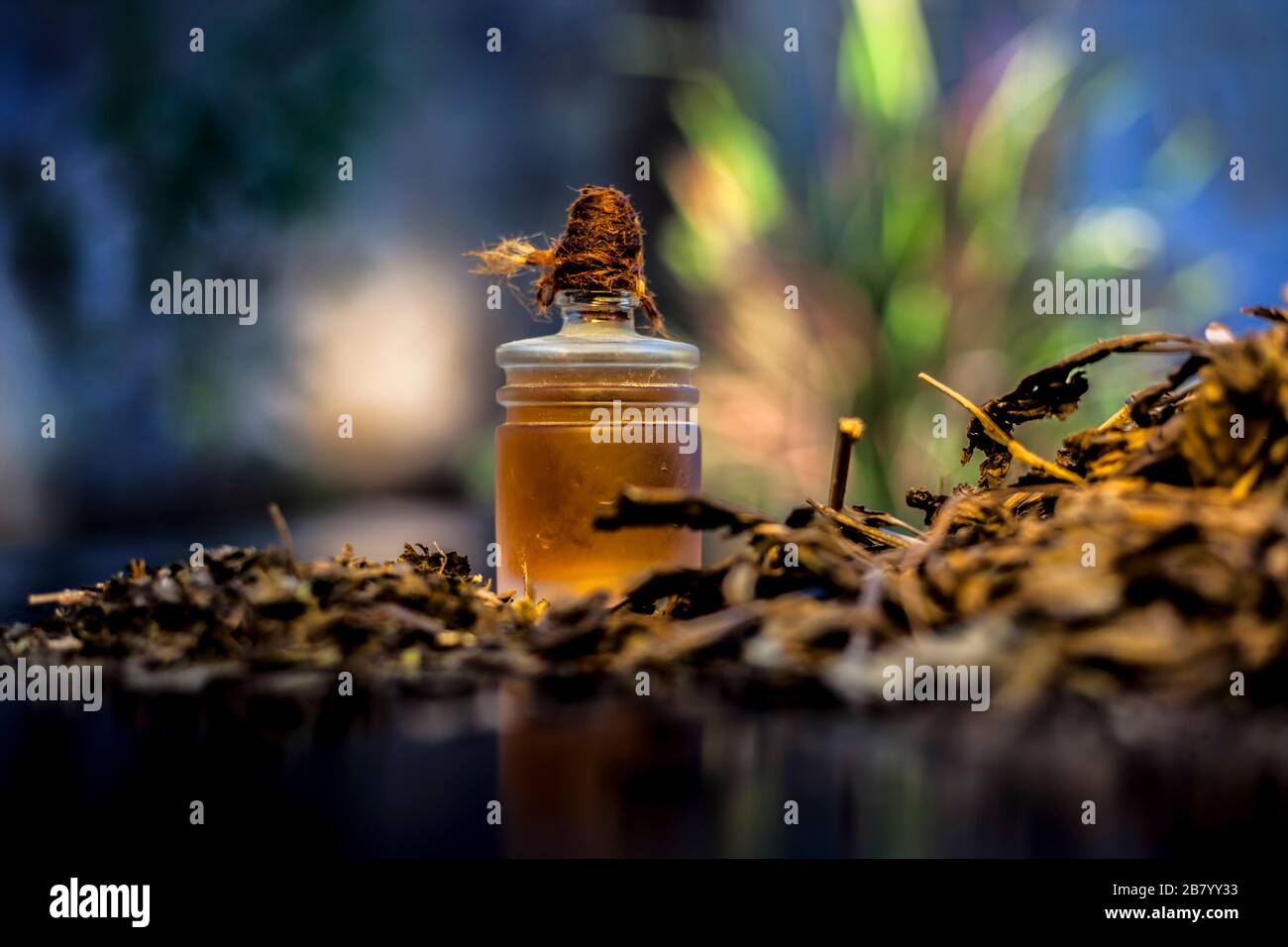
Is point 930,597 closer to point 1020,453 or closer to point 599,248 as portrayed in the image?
point 1020,453

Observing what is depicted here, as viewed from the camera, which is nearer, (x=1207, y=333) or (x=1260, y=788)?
(x=1260, y=788)

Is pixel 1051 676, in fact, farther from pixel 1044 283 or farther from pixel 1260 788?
pixel 1044 283
